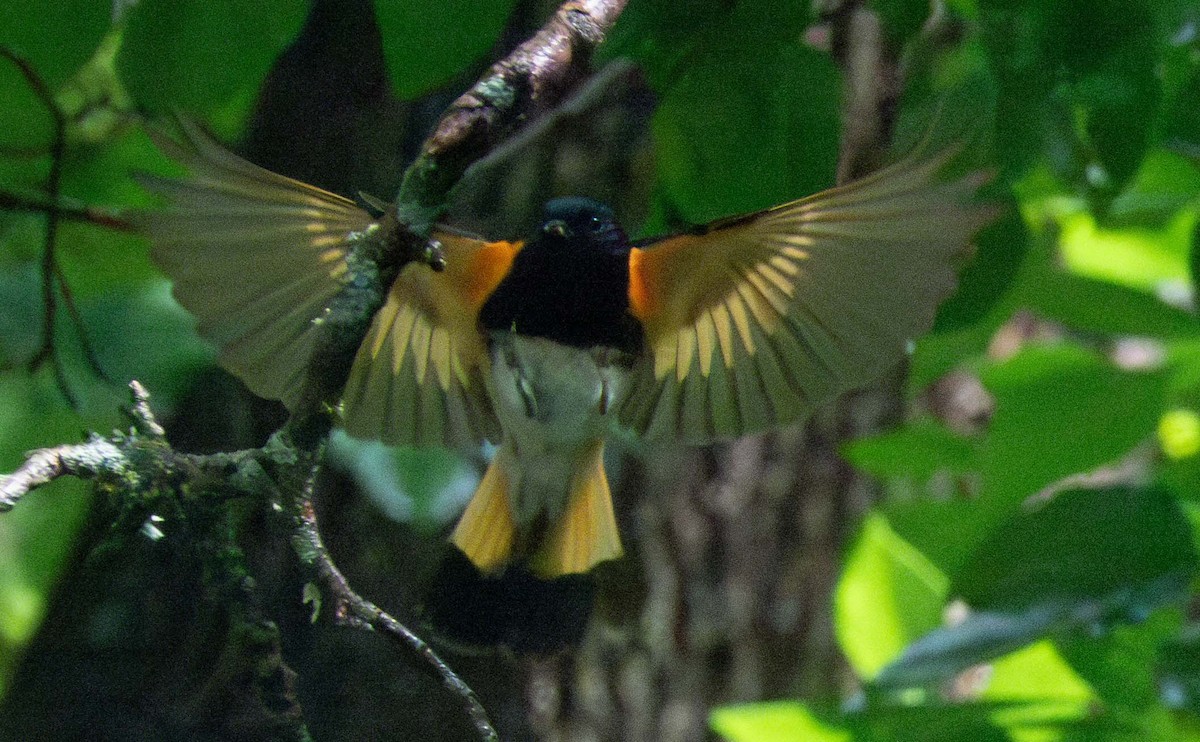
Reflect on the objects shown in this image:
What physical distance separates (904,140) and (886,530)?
65 cm

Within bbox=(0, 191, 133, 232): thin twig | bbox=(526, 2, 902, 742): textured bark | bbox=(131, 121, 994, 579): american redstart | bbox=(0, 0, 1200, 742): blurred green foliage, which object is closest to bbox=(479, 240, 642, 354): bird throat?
bbox=(131, 121, 994, 579): american redstart

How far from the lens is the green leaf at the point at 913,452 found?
132 cm

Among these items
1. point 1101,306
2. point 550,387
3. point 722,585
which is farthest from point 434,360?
point 722,585

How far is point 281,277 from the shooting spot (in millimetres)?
844

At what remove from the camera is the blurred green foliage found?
2.79ft

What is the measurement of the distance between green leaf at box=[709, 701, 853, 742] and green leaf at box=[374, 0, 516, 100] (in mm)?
652

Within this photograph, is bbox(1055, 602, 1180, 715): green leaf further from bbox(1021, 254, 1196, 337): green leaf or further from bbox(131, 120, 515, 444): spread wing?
bbox(131, 120, 515, 444): spread wing

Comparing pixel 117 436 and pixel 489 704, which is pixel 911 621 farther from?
pixel 117 436

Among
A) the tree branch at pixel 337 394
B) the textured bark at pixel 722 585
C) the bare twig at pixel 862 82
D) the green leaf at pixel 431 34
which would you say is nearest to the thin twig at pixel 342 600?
the tree branch at pixel 337 394

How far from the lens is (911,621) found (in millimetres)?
1306

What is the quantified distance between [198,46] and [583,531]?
22.3 inches

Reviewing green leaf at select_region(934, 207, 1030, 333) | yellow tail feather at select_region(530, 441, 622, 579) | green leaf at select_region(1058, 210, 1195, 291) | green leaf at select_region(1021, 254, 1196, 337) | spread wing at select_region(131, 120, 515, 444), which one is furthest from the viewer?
green leaf at select_region(1058, 210, 1195, 291)

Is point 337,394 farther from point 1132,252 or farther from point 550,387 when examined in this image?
point 1132,252

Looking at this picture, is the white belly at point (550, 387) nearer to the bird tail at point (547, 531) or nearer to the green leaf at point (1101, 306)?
the bird tail at point (547, 531)
